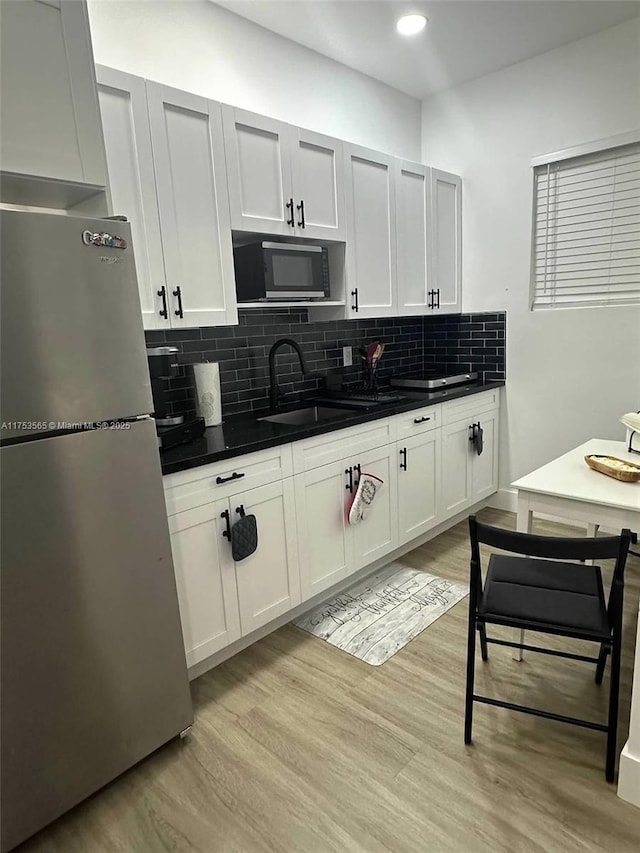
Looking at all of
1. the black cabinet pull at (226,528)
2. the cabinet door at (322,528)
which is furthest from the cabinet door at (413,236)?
the black cabinet pull at (226,528)

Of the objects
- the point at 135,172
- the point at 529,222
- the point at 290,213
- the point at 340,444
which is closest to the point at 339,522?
the point at 340,444

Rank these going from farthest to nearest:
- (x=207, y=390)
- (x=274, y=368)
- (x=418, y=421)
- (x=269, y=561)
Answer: (x=418, y=421)
(x=274, y=368)
(x=207, y=390)
(x=269, y=561)

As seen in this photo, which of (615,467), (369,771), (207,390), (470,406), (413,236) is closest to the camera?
(369,771)

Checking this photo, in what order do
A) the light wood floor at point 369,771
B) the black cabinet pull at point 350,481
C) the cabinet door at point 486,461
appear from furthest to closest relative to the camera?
the cabinet door at point 486,461, the black cabinet pull at point 350,481, the light wood floor at point 369,771

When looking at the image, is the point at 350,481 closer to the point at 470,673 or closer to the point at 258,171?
the point at 470,673

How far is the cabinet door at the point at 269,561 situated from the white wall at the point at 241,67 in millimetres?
1926

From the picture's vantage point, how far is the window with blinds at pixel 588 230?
3.02 metres

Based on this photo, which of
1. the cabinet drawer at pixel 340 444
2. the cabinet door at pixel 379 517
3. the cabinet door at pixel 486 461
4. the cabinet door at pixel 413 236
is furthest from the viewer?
the cabinet door at pixel 486 461

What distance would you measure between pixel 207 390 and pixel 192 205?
81 cm

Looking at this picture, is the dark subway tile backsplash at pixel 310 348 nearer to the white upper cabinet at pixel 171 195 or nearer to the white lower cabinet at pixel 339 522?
the white upper cabinet at pixel 171 195

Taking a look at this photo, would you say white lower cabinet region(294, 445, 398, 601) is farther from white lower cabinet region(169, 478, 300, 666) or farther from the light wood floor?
the light wood floor

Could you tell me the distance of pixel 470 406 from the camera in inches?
135

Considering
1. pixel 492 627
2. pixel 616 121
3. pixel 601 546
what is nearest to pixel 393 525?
pixel 492 627

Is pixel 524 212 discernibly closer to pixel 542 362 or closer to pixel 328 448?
pixel 542 362
